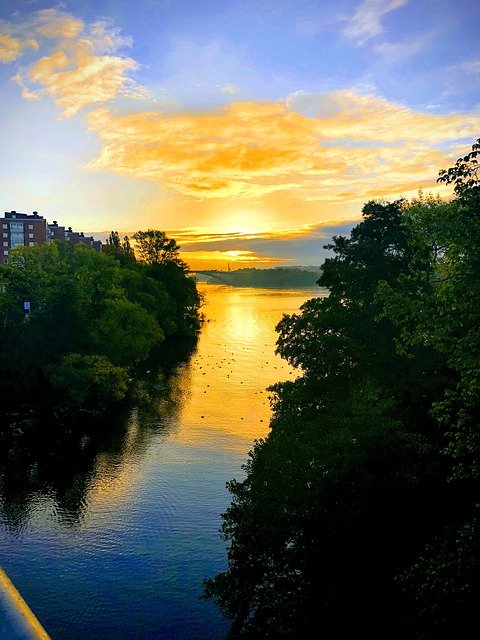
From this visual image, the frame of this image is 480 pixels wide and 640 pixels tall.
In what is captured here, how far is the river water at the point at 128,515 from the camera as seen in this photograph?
23.9 metres

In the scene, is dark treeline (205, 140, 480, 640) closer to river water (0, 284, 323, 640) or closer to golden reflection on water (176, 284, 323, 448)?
river water (0, 284, 323, 640)

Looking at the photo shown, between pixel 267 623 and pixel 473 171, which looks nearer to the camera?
pixel 473 171

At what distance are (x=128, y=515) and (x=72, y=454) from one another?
11866mm

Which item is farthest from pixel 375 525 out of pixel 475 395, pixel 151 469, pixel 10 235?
pixel 10 235

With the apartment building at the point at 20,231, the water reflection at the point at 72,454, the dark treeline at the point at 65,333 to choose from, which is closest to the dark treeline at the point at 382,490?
the water reflection at the point at 72,454

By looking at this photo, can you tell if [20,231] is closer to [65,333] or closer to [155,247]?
[155,247]

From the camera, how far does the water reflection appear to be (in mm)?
33719

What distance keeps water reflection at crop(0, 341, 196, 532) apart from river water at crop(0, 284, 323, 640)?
118 mm

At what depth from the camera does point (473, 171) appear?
1596 centimetres

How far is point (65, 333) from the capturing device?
181 feet

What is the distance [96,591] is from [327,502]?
12338mm

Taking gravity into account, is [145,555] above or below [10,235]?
below

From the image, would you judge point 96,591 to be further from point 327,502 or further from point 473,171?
point 473,171

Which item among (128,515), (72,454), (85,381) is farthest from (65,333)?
(128,515)
